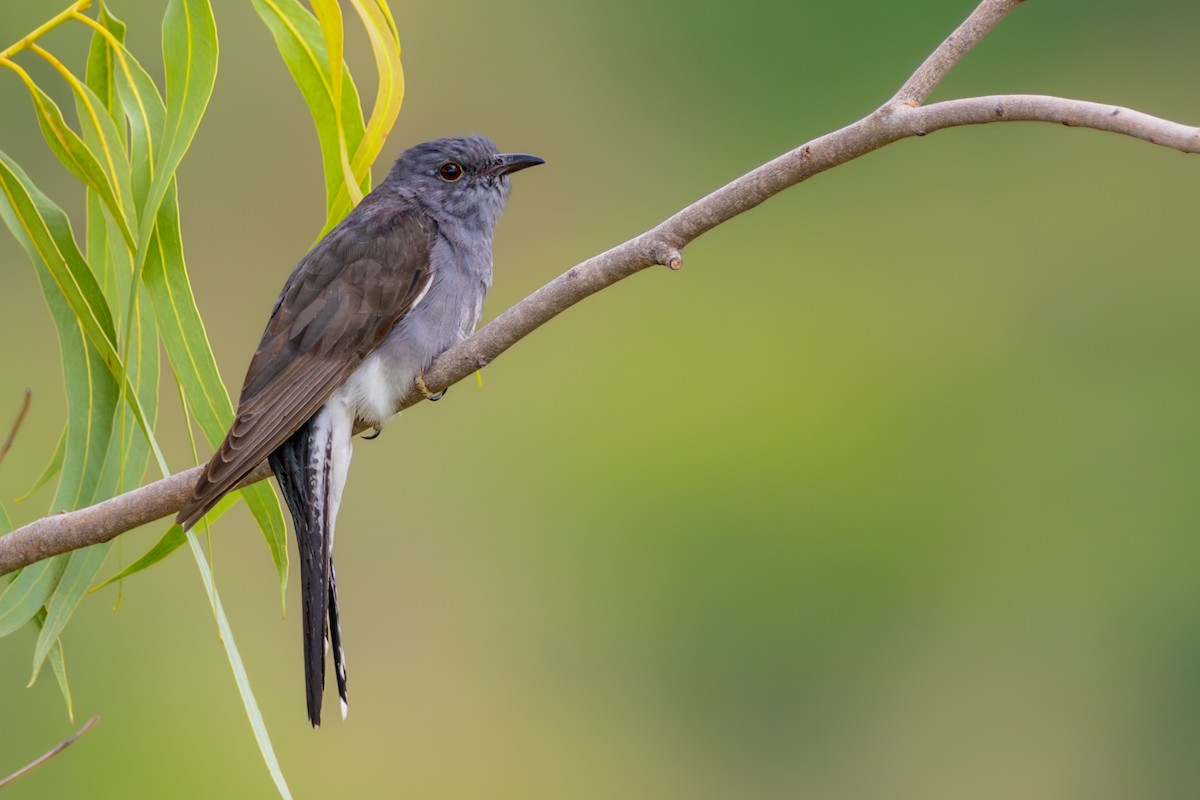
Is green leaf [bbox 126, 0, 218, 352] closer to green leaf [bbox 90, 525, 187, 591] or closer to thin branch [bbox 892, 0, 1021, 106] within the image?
green leaf [bbox 90, 525, 187, 591]

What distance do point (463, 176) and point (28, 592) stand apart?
1.22m

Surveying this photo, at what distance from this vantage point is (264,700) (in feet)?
15.5

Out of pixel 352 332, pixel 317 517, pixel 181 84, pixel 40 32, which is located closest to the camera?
pixel 40 32

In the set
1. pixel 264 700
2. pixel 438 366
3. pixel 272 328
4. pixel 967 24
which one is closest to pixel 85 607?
pixel 264 700

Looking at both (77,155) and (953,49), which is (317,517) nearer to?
(77,155)

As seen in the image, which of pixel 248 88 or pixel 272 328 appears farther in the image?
pixel 248 88

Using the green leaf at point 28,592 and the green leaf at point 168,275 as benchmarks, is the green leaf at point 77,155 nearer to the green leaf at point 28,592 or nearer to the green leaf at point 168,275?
the green leaf at point 168,275

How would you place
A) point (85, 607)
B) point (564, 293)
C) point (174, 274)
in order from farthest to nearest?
point (85, 607) → point (174, 274) → point (564, 293)

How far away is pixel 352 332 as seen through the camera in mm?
2277

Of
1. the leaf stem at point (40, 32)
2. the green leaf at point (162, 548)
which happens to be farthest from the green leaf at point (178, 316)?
the leaf stem at point (40, 32)

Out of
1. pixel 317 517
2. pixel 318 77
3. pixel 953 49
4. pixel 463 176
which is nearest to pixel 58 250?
pixel 318 77

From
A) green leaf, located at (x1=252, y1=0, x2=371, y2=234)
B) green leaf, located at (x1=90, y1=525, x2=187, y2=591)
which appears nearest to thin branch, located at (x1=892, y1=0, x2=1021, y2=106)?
green leaf, located at (x1=252, y1=0, x2=371, y2=234)

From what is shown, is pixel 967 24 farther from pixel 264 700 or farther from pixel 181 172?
pixel 181 172

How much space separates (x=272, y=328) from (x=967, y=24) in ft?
4.28
